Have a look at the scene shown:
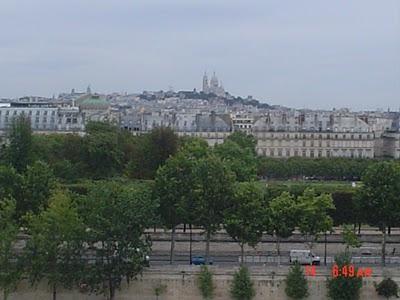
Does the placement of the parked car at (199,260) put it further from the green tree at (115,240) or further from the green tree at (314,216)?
the green tree at (314,216)

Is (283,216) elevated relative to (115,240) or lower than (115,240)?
elevated

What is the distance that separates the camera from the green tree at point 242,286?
3269 cm

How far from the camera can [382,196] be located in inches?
1454

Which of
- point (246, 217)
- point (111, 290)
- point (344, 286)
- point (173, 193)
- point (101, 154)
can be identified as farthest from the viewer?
point (101, 154)

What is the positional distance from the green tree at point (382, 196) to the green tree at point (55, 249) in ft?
40.6

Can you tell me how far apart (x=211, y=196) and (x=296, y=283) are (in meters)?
5.12

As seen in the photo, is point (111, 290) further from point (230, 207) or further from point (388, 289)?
point (388, 289)

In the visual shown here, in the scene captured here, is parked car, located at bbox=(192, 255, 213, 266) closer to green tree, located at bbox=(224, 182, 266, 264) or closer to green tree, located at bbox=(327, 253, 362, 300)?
green tree, located at bbox=(224, 182, 266, 264)

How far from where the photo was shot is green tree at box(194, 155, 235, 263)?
3544 cm

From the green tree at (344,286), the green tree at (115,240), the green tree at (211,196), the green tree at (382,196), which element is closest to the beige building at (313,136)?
the green tree at (382,196)

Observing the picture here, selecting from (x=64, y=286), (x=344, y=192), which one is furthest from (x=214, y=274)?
(x=344, y=192)

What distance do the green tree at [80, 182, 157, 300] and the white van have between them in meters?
6.27

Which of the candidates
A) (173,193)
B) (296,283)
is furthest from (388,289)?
(173,193)

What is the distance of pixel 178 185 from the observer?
36.5 metres
